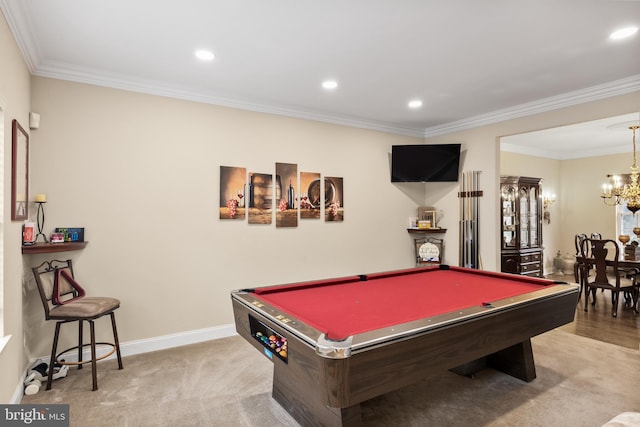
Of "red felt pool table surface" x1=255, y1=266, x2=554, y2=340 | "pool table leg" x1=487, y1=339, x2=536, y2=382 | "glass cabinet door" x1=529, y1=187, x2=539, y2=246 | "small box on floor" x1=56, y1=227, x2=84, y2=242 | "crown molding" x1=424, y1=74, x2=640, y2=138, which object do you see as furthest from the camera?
"glass cabinet door" x1=529, y1=187, x2=539, y2=246

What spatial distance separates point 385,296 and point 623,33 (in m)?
2.59

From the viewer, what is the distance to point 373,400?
8.12 ft

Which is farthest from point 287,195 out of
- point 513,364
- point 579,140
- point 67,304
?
point 579,140

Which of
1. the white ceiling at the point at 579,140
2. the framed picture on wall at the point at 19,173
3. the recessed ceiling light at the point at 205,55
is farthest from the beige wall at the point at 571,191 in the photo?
the framed picture on wall at the point at 19,173

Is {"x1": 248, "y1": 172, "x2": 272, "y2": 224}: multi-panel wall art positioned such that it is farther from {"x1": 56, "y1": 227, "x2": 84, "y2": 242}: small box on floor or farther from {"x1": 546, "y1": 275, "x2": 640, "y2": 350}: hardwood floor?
{"x1": 546, "y1": 275, "x2": 640, "y2": 350}: hardwood floor

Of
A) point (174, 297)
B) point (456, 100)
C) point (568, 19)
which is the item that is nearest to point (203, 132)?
point (174, 297)

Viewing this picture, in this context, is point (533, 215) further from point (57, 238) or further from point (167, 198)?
point (57, 238)

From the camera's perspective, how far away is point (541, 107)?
4109mm

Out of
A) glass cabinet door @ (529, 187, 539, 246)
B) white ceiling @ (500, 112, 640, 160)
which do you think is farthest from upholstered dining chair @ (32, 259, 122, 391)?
glass cabinet door @ (529, 187, 539, 246)

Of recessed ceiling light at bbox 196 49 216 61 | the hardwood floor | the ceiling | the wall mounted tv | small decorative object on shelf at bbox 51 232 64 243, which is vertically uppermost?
the ceiling

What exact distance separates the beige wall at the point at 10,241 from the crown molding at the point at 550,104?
15.8ft

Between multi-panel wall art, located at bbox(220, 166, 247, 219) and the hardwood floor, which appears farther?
multi-panel wall art, located at bbox(220, 166, 247, 219)

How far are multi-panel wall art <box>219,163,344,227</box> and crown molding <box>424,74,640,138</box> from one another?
1.93m
